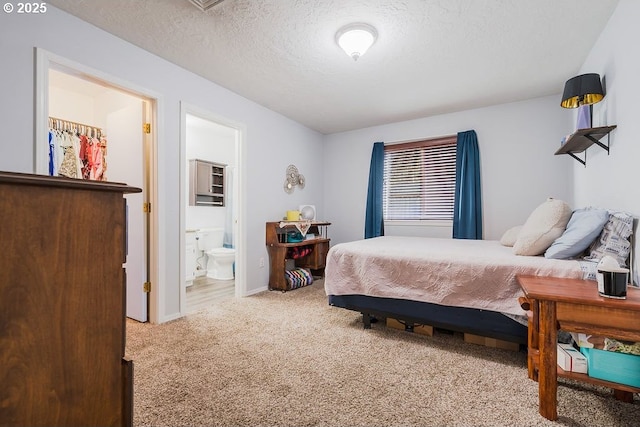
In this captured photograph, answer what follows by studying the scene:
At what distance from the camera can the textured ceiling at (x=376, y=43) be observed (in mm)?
2066

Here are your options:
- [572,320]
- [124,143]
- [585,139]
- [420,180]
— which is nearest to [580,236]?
[572,320]

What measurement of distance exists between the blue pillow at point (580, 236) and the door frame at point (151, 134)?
3.21m

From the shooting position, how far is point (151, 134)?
2.76 meters

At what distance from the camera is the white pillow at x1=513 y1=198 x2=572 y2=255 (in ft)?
7.06

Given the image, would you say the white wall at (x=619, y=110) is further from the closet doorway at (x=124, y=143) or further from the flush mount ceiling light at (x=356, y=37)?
the closet doorway at (x=124, y=143)

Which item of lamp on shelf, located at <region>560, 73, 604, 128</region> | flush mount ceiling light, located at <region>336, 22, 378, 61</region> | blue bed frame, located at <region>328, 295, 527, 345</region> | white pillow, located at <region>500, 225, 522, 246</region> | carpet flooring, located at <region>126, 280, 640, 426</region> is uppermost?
flush mount ceiling light, located at <region>336, 22, 378, 61</region>

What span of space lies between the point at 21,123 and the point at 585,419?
3.67 meters

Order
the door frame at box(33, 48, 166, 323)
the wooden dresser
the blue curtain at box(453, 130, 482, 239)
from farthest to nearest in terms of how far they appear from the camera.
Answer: the blue curtain at box(453, 130, 482, 239), the door frame at box(33, 48, 166, 323), the wooden dresser

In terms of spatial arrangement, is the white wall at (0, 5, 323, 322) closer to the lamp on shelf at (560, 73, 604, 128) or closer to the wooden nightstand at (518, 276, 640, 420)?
the wooden nightstand at (518, 276, 640, 420)

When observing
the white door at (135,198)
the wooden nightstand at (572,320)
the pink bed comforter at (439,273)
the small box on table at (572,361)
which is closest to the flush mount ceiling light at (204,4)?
the white door at (135,198)

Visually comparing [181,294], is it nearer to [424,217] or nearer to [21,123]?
[21,123]

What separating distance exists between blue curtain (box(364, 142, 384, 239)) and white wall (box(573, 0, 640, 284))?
253 centimetres

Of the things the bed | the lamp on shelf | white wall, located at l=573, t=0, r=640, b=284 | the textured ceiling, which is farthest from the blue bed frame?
the textured ceiling

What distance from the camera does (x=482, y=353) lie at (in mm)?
2131
